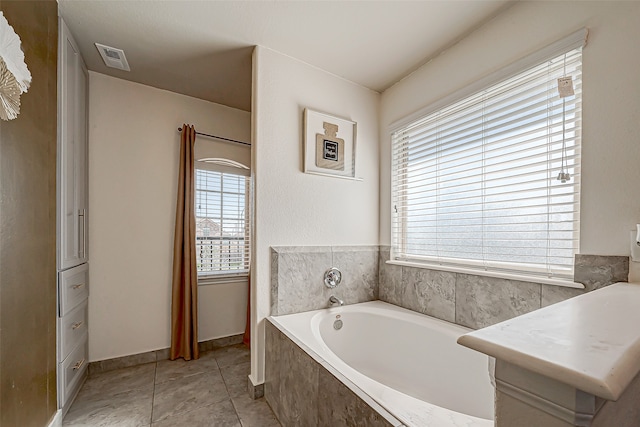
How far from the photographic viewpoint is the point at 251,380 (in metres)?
1.83

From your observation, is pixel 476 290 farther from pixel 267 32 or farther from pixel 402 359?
pixel 267 32

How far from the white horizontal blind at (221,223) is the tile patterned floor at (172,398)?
0.84 m

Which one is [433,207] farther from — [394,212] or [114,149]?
[114,149]

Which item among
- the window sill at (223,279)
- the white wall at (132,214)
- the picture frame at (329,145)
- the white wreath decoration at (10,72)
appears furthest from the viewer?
the window sill at (223,279)

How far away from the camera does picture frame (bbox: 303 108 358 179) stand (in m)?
2.04

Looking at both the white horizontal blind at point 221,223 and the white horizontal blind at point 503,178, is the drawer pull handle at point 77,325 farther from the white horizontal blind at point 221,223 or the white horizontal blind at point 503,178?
the white horizontal blind at point 503,178

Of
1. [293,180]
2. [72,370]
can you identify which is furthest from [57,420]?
[293,180]

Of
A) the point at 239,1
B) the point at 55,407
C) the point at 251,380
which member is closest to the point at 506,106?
the point at 239,1

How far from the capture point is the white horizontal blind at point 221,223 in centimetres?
262

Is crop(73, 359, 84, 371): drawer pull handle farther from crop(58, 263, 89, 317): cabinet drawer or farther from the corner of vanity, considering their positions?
the corner of vanity

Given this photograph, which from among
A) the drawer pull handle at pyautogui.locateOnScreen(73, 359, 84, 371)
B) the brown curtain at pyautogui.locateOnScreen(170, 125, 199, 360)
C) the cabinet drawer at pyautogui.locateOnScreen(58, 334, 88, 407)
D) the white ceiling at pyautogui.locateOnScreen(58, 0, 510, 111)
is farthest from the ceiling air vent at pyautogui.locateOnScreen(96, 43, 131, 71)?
the drawer pull handle at pyautogui.locateOnScreen(73, 359, 84, 371)

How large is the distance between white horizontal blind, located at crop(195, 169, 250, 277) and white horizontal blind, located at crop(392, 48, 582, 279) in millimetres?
1682

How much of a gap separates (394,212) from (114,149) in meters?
2.42

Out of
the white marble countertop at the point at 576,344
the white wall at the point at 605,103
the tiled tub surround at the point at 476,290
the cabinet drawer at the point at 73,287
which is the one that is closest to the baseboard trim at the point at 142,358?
the cabinet drawer at the point at 73,287
